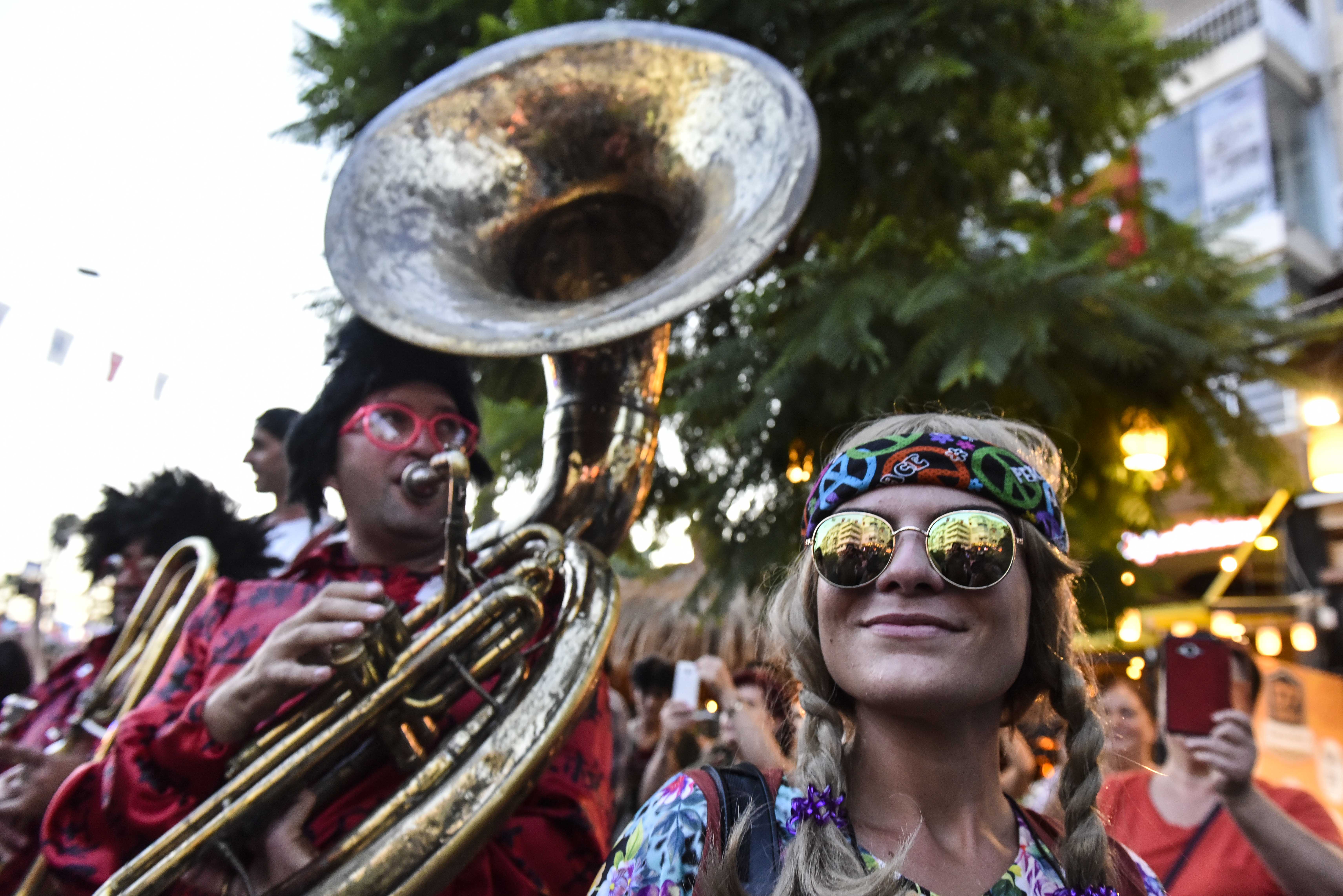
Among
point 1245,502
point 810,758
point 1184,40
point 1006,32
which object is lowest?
point 810,758

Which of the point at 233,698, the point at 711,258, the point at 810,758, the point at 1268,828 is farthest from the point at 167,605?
the point at 1268,828

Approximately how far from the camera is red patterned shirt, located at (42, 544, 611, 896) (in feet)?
5.19

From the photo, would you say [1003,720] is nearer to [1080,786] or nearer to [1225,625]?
Answer: [1080,786]

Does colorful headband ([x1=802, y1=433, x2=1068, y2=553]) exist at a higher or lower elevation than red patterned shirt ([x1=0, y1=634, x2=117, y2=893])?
higher

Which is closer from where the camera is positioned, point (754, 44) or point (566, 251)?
point (566, 251)

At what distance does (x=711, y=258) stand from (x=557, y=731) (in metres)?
0.93

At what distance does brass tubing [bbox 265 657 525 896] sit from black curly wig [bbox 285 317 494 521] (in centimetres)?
76

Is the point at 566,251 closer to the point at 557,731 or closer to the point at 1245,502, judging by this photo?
the point at 557,731

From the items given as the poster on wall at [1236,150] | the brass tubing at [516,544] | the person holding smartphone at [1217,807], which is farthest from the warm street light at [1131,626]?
the poster on wall at [1236,150]

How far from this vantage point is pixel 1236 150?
1176 cm

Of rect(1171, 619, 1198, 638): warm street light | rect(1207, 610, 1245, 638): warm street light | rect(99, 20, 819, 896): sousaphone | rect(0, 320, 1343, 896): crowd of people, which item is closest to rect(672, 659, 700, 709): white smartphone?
rect(0, 320, 1343, 896): crowd of people

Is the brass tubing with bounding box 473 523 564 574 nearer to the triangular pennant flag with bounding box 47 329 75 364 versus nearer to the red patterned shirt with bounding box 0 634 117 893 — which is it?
the red patterned shirt with bounding box 0 634 117 893

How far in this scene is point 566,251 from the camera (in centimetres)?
229

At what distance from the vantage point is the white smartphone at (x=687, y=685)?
3.23 metres
